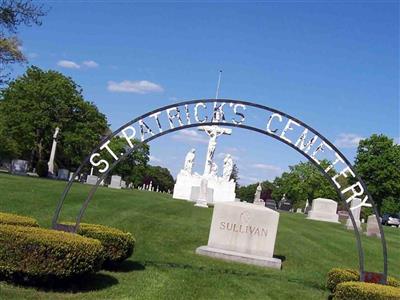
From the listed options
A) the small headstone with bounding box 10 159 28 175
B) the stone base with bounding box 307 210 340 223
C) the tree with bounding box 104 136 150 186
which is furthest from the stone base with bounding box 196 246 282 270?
the tree with bounding box 104 136 150 186

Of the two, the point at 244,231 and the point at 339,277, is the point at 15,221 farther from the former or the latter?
the point at 244,231

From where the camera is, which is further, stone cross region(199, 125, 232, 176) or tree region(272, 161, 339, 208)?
tree region(272, 161, 339, 208)

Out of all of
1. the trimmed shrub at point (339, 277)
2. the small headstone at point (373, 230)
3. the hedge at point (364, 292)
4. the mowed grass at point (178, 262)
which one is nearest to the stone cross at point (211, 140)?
the small headstone at point (373, 230)

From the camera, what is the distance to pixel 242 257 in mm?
14094

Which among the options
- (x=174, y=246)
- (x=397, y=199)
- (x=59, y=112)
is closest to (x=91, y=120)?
(x=59, y=112)

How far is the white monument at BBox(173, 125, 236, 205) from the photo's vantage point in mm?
→ 41938

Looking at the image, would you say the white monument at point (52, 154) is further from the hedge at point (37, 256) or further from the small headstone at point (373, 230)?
the hedge at point (37, 256)

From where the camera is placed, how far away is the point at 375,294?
8.70 metres

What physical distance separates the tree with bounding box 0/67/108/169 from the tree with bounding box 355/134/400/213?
114ft

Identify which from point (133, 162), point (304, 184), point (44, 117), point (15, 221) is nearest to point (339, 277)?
point (15, 221)

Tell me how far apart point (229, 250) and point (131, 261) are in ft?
11.9

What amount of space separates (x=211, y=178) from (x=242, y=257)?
96.7ft

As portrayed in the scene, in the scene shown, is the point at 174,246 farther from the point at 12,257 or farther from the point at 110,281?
the point at 12,257

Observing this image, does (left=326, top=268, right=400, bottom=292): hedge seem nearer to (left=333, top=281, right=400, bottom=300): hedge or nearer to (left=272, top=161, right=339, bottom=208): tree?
(left=333, top=281, right=400, bottom=300): hedge
